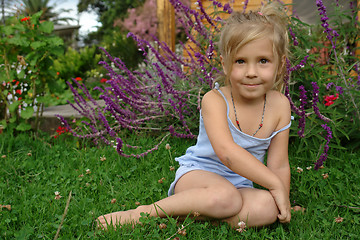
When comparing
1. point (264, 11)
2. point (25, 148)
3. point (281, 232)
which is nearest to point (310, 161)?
point (281, 232)

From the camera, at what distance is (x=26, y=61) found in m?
3.83

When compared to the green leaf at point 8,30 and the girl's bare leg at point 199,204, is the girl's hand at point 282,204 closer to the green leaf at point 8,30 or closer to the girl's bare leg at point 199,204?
the girl's bare leg at point 199,204

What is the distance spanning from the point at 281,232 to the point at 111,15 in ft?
71.1

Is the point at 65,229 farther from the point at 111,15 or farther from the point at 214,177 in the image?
the point at 111,15

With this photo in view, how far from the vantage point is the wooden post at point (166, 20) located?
7.16 metres

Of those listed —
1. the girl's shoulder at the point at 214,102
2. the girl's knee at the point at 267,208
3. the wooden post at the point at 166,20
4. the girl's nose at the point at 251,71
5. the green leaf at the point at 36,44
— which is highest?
the wooden post at the point at 166,20

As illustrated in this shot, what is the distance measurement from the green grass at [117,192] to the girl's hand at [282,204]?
52mm

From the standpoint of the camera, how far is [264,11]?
219 centimetres

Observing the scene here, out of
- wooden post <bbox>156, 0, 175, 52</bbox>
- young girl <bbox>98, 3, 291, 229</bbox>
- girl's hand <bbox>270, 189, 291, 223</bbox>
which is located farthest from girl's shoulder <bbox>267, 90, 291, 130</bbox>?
wooden post <bbox>156, 0, 175, 52</bbox>

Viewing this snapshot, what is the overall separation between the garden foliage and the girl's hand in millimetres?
2642

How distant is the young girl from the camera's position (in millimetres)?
1938

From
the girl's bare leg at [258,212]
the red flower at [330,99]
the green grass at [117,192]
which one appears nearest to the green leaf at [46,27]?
the green grass at [117,192]

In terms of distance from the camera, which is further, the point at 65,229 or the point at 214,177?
the point at 214,177

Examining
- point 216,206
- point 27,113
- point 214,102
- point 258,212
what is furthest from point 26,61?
point 258,212
